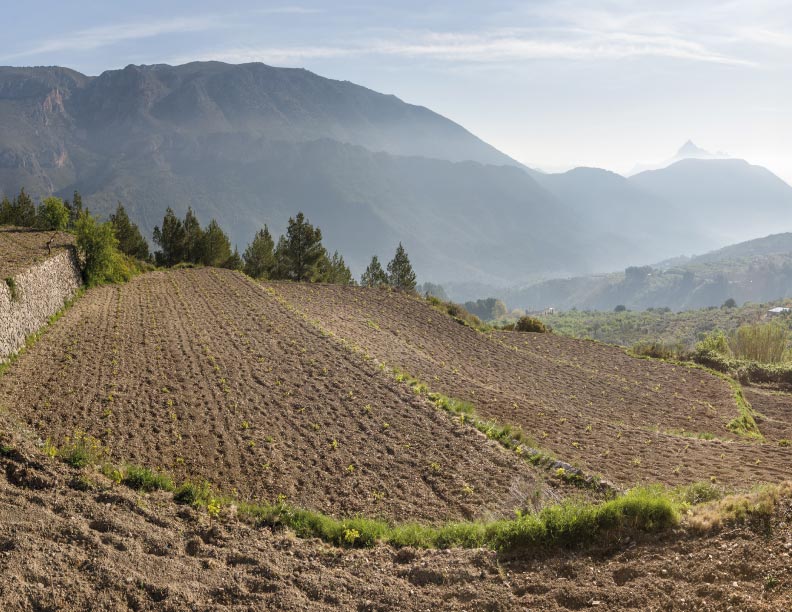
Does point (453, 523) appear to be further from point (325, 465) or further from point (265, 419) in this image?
A: point (265, 419)

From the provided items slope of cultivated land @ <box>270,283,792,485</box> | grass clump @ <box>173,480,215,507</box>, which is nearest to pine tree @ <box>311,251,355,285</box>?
slope of cultivated land @ <box>270,283,792,485</box>

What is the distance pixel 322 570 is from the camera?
9.12 meters

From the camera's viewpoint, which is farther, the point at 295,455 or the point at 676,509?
the point at 295,455

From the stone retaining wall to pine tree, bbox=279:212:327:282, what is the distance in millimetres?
30642

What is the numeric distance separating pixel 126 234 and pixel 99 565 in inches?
2425

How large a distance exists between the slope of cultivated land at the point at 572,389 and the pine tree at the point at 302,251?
16930 mm

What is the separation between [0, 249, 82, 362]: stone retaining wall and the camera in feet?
69.2

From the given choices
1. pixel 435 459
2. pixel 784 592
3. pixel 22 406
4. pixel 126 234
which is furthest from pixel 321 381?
pixel 126 234

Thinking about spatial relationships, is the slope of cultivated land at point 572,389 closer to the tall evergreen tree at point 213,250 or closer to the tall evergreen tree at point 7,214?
the tall evergreen tree at point 213,250

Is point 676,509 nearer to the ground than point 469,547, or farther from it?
farther from it

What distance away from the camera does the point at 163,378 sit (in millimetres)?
19438

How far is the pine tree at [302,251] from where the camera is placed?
62.1 metres

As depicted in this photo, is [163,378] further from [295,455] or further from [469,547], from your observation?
[469,547]

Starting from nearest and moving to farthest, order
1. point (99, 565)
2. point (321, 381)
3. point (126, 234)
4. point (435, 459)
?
point (99, 565)
point (435, 459)
point (321, 381)
point (126, 234)
